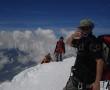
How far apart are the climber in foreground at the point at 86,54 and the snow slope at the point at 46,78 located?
11.9m

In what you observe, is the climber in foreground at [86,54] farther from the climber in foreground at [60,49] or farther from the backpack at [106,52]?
the climber in foreground at [60,49]

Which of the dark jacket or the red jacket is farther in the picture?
the red jacket

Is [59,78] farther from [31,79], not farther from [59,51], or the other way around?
[59,51]

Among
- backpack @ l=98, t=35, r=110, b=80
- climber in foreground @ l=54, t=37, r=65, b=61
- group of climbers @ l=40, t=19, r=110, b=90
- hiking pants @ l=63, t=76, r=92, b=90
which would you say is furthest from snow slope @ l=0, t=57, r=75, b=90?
backpack @ l=98, t=35, r=110, b=80

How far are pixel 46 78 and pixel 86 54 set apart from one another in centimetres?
1347

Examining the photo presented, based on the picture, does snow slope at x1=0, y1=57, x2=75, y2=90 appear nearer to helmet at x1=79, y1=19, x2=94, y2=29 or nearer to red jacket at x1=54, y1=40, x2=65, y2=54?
red jacket at x1=54, y1=40, x2=65, y2=54

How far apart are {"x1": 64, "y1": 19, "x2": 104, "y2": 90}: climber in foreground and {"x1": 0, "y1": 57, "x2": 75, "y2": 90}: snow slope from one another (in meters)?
11.9

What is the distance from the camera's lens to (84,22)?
709 cm

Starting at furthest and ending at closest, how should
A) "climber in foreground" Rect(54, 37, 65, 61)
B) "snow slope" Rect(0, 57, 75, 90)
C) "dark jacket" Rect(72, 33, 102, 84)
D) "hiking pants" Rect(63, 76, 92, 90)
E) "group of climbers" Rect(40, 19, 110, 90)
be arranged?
1. "climber in foreground" Rect(54, 37, 65, 61)
2. "snow slope" Rect(0, 57, 75, 90)
3. "hiking pants" Rect(63, 76, 92, 90)
4. "dark jacket" Rect(72, 33, 102, 84)
5. "group of climbers" Rect(40, 19, 110, 90)

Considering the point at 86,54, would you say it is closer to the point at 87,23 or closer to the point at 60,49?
the point at 87,23

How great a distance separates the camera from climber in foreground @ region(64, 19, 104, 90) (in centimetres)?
693

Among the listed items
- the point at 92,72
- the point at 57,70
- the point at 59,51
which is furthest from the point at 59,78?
the point at 92,72

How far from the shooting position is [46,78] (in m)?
20.5

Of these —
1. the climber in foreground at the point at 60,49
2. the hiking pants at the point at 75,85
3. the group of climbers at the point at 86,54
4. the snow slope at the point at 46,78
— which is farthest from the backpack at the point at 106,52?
the climber in foreground at the point at 60,49
